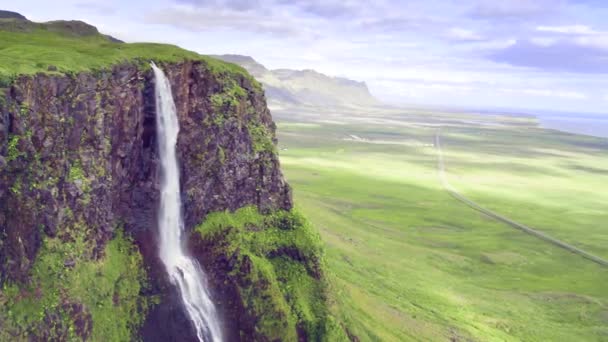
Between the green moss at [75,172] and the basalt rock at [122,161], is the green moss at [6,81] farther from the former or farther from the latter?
the green moss at [75,172]

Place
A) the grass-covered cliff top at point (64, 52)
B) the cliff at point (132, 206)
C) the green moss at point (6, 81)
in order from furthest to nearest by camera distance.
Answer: the grass-covered cliff top at point (64, 52) < the cliff at point (132, 206) < the green moss at point (6, 81)

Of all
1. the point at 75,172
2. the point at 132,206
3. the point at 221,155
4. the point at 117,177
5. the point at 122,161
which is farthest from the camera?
the point at 221,155

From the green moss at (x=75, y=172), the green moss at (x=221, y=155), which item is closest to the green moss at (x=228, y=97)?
the green moss at (x=221, y=155)

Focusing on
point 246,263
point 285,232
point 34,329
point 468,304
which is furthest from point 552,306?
point 34,329

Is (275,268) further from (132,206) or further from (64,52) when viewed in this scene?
(64,52)

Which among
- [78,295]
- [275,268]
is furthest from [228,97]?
[78,295]

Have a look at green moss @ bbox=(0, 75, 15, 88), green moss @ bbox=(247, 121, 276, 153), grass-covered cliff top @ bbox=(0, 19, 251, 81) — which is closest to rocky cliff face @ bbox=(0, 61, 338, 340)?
green moss @ bbox=(247, 121, 276, 153)
